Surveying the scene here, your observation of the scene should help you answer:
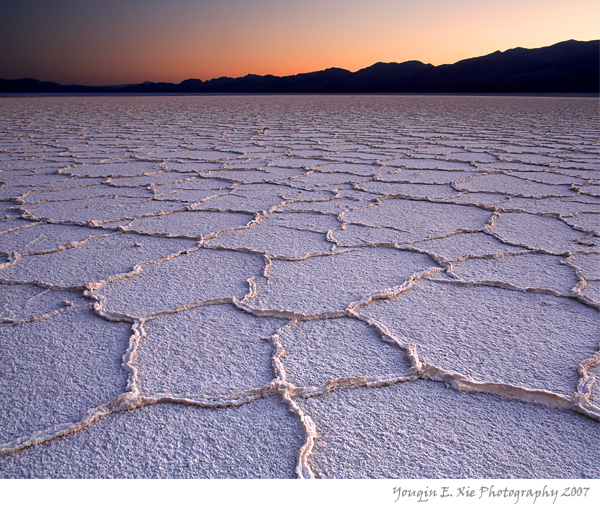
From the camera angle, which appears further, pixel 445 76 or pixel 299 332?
pixel 445 76

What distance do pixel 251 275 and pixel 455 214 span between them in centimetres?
112

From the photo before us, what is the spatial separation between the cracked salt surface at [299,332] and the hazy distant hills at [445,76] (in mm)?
34978

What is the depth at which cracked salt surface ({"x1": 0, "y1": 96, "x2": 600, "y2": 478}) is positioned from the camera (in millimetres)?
788

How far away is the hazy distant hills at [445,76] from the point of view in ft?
120

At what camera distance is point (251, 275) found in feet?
4.87

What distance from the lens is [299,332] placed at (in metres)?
1.15

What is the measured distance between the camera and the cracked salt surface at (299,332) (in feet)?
2.58

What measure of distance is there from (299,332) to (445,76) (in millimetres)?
45903

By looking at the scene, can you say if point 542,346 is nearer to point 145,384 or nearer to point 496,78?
point 145,384

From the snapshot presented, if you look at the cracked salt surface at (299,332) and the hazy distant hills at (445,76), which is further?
the hazy distant hills at (445,76)

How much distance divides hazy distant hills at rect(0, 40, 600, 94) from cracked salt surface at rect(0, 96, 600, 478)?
115 ft

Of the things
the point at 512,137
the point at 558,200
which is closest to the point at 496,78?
the point at 512,137

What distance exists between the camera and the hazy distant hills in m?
36.7

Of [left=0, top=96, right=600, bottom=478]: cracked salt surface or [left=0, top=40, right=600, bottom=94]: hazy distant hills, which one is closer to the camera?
[left=0, top=96, right=600, bottom=478]: cracked salt surface
